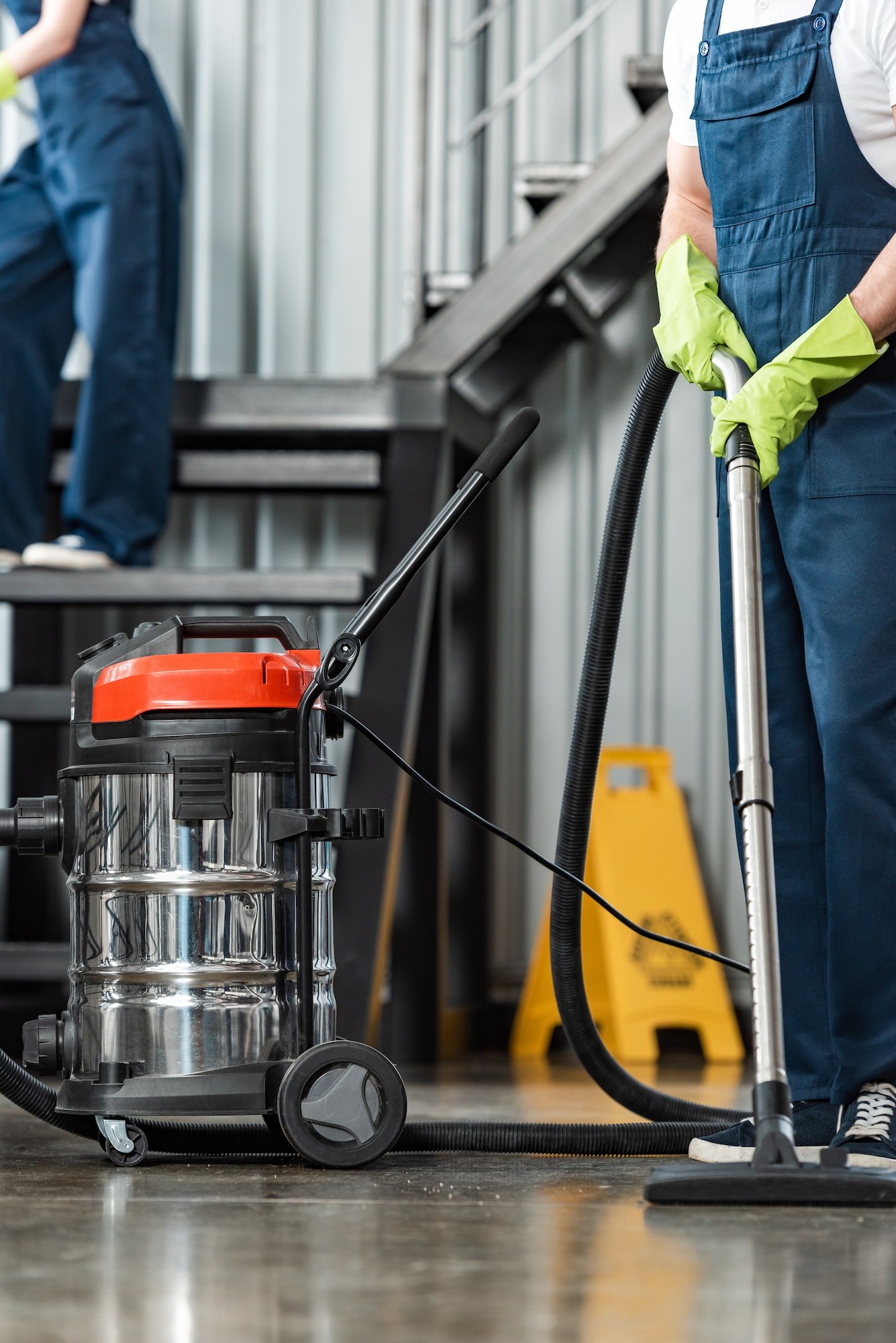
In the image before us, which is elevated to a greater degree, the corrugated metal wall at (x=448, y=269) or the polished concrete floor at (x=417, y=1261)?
the corrugated metal wall at (x=448, y=269)

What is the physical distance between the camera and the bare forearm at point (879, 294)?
1955 mm

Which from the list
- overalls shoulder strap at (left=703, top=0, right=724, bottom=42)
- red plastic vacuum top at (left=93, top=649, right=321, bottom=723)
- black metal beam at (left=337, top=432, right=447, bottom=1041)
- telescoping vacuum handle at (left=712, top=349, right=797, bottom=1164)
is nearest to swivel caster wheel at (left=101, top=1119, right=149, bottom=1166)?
red plastic vacuum top at (left=93, top=649, right=321, bottom=723)

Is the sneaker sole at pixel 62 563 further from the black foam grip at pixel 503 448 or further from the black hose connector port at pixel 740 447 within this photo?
the black hose connector port at pixel 740 447

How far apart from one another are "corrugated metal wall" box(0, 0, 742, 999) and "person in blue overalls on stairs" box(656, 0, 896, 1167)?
2156mm

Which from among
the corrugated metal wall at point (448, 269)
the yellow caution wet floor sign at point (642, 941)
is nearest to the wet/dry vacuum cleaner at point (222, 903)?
the yellow caution wet floor sign at point (642, 941)

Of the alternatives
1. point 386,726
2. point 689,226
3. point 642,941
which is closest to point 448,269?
point 386,726

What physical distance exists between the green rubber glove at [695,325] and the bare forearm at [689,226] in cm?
11

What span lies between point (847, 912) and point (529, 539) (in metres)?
2.47

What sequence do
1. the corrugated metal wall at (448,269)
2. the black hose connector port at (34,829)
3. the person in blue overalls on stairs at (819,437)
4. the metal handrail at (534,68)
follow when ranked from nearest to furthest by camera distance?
the person in blue overalls on stairs at (819,437), the black hose connector port at (34,829), the metal handrail at (534,68), the corrugated metal wall at (448,269)

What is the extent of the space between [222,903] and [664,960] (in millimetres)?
2184

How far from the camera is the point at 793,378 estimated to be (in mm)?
1959

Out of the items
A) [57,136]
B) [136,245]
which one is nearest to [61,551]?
[136,245]

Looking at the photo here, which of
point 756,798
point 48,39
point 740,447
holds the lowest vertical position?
point 756,798

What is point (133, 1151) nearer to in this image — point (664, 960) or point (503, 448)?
point (503, 448)
